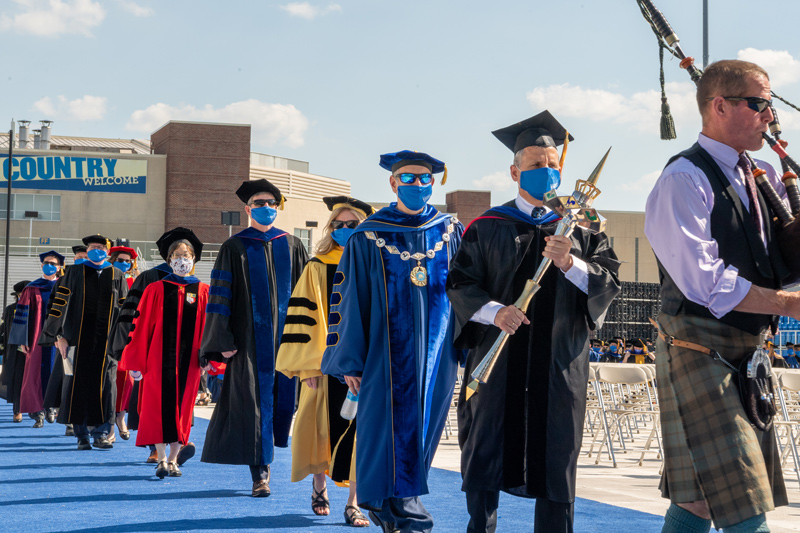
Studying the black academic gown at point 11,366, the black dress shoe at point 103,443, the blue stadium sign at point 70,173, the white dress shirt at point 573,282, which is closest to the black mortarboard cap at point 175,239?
the black dress shoe at point 103,443

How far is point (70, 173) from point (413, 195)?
47.1 m

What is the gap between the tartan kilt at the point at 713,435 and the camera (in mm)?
2883

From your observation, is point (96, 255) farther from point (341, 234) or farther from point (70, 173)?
point (70, 173)

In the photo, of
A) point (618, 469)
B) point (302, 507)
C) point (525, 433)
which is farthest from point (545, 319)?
point (618, 469)

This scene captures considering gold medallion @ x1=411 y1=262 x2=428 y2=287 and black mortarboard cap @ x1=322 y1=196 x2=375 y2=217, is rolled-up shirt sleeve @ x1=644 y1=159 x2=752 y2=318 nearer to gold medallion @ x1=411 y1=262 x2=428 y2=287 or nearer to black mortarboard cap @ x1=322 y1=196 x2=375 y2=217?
gold medallion @ x1=411 y1=262 x2=428 y2=287

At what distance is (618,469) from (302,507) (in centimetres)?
381

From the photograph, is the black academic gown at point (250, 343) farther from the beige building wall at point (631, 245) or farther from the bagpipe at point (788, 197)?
the beige building wall at point (631, 245)

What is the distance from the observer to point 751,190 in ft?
10.3

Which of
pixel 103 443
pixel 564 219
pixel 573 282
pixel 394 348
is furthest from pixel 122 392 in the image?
pixel 564 219

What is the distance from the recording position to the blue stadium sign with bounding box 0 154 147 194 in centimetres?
4853

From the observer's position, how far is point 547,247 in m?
3.76

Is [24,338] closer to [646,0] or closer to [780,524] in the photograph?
[780,524]

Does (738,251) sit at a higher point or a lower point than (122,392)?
higher

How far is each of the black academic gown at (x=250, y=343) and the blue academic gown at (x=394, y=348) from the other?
2156mm
